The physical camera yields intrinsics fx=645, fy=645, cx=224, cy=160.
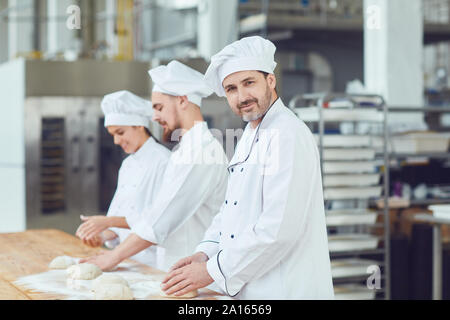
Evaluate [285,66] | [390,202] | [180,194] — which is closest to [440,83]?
[285,66]

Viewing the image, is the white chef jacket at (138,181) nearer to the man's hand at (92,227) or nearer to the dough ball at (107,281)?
the man's hand at (92,227)

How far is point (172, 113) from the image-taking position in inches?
70.5

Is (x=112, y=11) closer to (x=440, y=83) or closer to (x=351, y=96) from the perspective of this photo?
(x=351, y=96)

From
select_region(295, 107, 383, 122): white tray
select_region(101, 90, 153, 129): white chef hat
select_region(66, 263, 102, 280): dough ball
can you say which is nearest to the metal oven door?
select_region(295, 107, 383, 122): white tray

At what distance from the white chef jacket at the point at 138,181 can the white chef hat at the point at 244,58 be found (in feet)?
1.61

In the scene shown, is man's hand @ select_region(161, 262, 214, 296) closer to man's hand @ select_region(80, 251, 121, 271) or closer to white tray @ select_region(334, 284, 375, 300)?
man's hand @ select_region(80, 251, 121, 271)

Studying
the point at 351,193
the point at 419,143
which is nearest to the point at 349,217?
the point at 351,193

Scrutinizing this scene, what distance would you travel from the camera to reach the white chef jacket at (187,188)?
1774mm

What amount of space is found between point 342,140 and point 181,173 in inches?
71.6

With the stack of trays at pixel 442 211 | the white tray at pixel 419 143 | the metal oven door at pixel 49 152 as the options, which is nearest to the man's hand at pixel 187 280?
the stack of trays at pixel 442 211

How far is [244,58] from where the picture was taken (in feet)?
4.73

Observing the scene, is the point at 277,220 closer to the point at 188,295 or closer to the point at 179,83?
the point at 188,295

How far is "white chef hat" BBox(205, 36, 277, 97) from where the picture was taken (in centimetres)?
144

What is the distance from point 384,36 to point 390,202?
62.9 inches
